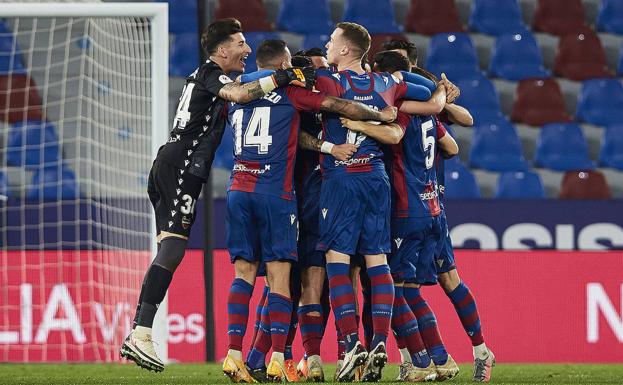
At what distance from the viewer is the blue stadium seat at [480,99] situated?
1176 cm

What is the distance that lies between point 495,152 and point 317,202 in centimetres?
513

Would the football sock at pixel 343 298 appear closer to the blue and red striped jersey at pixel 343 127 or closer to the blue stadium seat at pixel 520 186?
the blue and red striped jersey at pixel 343 127

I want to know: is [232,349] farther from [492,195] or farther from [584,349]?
[492,195]

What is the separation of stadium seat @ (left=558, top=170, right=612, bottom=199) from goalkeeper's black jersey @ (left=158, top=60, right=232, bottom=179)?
17.2 feet

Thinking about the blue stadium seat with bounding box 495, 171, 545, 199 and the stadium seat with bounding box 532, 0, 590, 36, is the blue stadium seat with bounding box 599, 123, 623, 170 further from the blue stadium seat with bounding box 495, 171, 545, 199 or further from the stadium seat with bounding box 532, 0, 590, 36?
the stadium seat with bounding box 532, 0, 590, 36

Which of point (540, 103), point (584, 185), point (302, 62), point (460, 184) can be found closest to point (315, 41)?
point (460, 184)

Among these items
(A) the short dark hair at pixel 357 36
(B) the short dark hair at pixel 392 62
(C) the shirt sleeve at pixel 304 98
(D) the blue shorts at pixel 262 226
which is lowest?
(D) the blue shorts at pixel 262 226

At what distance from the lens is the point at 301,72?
6.16 meters

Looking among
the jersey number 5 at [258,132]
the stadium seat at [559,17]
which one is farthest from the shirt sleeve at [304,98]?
the stadium seat at [559,17]

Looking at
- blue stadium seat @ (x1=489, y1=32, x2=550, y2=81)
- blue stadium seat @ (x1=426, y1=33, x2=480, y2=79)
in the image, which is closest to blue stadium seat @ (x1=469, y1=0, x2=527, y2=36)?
blue stadium seat @ (x1=489, y1=32, x2=550, y2=81)

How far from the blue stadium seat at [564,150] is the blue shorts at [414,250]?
5.15 m

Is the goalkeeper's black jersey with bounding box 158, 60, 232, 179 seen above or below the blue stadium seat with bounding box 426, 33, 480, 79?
below

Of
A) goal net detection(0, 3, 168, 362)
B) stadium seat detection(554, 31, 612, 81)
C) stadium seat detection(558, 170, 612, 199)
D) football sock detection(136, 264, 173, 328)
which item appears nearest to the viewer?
football sock detection(136, 264, 173, 328)

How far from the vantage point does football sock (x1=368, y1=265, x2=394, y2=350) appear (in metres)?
6.11
